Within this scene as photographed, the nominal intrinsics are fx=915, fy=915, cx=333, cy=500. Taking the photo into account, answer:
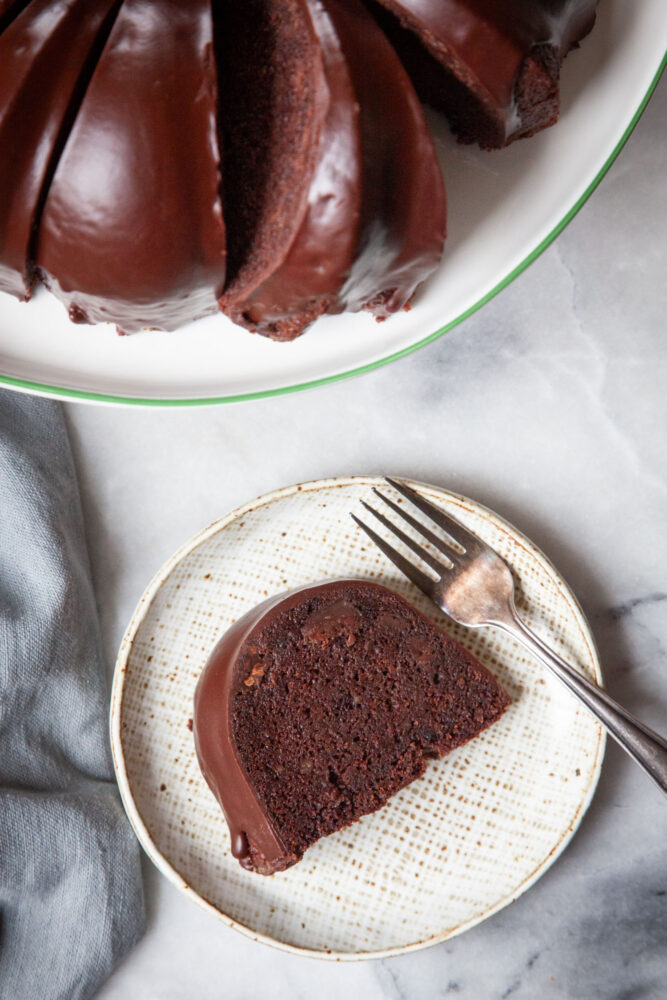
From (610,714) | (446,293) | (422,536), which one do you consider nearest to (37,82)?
(446,293)

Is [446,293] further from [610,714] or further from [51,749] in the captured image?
[51,749]

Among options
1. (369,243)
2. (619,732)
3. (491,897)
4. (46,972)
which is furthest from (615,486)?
(46,972)

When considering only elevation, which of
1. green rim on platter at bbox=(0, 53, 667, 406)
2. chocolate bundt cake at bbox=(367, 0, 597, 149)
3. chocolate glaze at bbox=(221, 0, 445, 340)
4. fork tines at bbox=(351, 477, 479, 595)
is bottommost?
fork tines at bbox=(351, 477, 479, 595)

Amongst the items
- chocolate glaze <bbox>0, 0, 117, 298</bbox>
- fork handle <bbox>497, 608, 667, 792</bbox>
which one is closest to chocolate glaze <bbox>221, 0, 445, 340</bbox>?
chocolate glaze <bbox>0, 0, 117, 298</bbox>

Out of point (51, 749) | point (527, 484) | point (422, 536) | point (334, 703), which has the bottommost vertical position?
point (51, 749)

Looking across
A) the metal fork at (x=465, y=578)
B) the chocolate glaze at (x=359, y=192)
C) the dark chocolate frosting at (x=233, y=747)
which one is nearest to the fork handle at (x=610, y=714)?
the metal fork at (x=465, y=578)

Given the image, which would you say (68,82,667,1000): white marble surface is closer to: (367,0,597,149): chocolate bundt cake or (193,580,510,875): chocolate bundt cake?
(193,580,510,875): chocolate bundt cake
